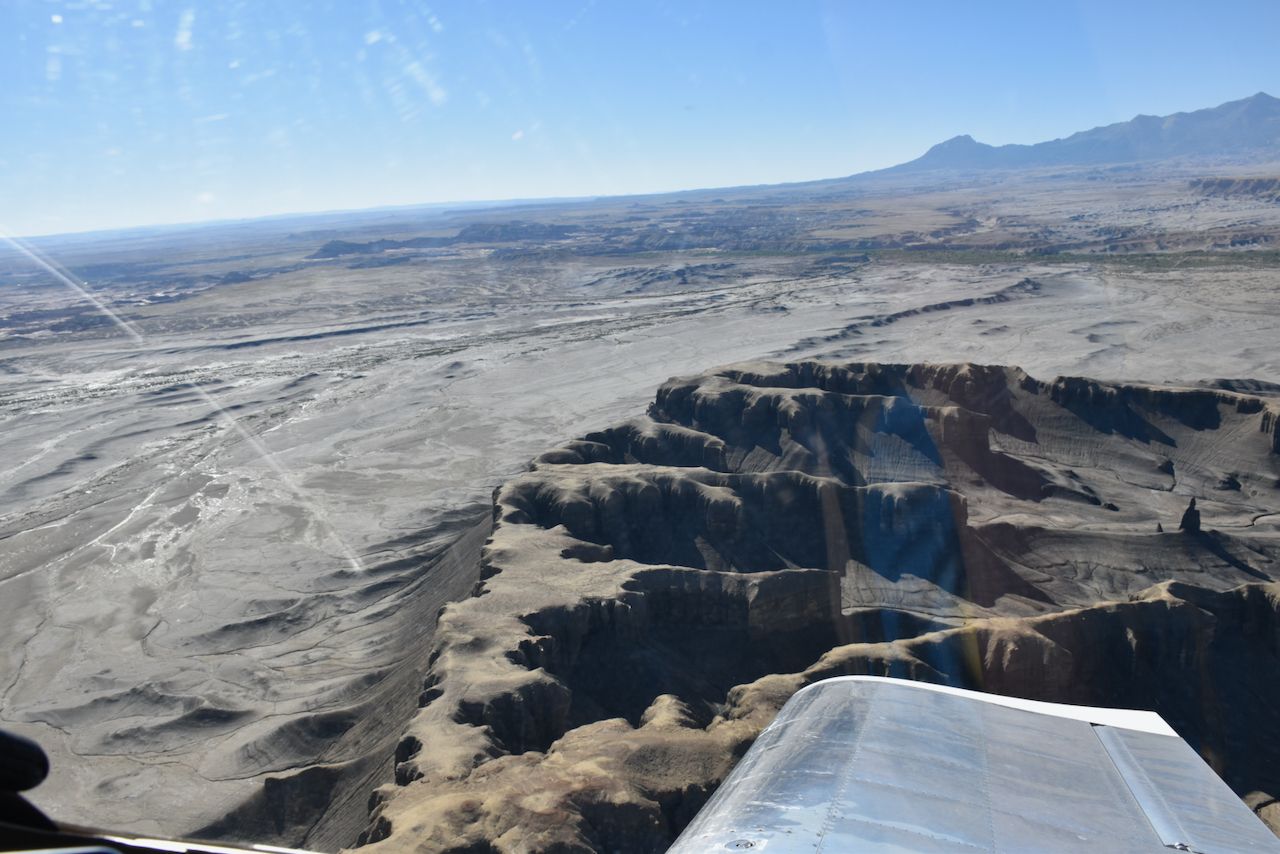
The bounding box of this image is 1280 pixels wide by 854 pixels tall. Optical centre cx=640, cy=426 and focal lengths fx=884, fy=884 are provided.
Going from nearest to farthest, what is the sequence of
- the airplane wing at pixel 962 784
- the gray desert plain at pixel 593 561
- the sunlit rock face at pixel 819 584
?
the airplane wing at pixel 962 784, the sunlit rock face at pixel 819 584, the gray desert plain at pixel 593 561

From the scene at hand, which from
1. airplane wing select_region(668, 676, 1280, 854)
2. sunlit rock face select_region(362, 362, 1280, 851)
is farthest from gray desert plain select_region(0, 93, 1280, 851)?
airplane wing select_region(668, 676, 1280, 854)

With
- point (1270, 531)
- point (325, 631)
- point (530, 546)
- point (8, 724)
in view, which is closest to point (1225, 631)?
point (1270, 531)

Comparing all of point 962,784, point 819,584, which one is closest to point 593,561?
point 819,584

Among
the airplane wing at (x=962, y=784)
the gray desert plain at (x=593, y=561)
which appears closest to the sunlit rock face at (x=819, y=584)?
the gray desert plain at (x=593, y=561)

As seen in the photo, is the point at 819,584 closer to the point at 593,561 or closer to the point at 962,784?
the point at 593,561

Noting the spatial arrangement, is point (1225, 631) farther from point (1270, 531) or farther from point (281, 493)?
point (281, 493)

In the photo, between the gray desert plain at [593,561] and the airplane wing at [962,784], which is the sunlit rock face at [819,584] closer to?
the gray desert plain at [593,561]
